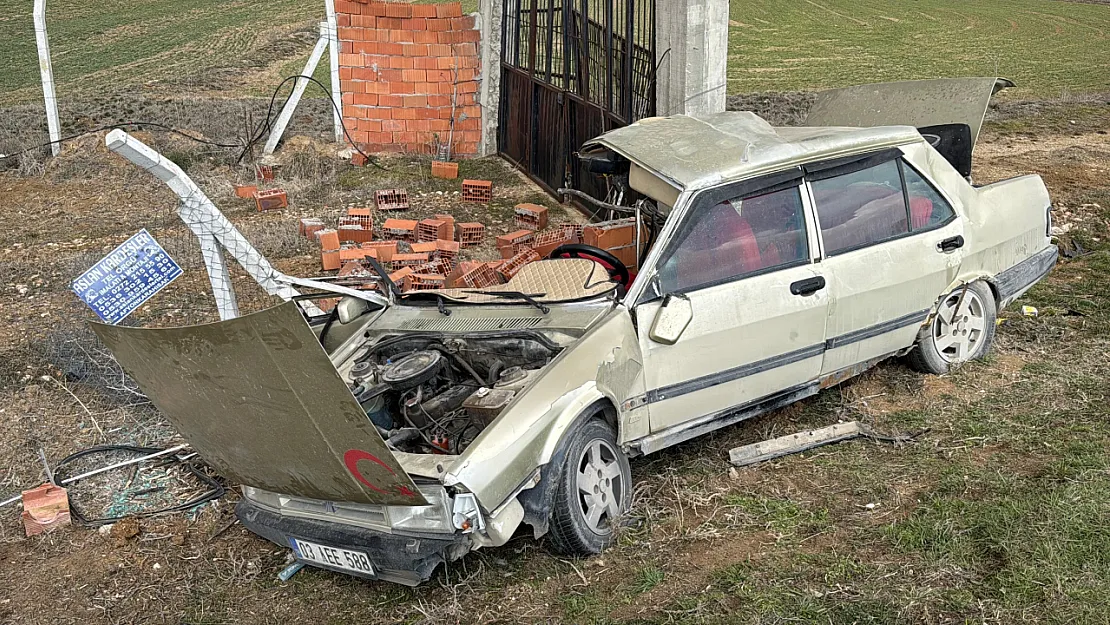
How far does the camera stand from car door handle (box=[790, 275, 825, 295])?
5.20 meters

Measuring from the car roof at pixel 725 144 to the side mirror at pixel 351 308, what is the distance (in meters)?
1.53

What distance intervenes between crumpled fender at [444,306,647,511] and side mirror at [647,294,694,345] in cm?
11

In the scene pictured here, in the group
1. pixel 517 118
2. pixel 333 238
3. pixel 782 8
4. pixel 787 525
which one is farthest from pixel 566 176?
pixel 782 8

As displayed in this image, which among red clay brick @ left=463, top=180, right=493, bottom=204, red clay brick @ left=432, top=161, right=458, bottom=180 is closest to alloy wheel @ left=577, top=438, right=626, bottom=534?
red clay brick @ left=463, top=180, right=493, bottom=204

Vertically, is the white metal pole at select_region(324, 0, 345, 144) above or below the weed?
above

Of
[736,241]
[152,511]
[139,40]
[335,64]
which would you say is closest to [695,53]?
[736,241]

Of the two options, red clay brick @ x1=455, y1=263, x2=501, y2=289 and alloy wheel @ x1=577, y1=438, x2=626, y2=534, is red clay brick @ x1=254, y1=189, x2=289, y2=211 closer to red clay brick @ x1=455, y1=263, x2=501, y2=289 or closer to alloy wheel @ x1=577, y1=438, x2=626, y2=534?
red clay brick @ x1=455, y1=263, x2=501, y2=289

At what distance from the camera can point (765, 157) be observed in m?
5.25

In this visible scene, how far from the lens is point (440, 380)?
16.6ft

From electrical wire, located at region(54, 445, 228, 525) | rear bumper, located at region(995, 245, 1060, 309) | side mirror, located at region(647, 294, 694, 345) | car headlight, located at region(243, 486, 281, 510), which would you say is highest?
side mirror, located at region(647, 294, 694, 345)

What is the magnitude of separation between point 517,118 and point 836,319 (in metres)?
8.00

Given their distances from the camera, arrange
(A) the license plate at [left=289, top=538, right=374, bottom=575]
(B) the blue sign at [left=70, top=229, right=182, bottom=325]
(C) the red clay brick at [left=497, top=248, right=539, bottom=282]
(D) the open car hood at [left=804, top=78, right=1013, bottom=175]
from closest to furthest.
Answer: (A) the license plate at [left=289, top=538, right=374, bottom=575] < (B) the blue sign at [left=70, top=229, right=182, bottom=325] < (D) the open car hood at [left=804, top=78, right=1013, bottom=175] < (C) the red clay brick at [left=497, top=248, right=539, bottom=282]

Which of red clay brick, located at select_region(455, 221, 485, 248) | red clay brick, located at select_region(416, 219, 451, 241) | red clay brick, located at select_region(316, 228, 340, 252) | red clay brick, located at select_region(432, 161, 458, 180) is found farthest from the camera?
red clay brick, located at select_region(432, 161, 458, 180)

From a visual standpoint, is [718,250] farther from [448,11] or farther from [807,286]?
[448,11]
